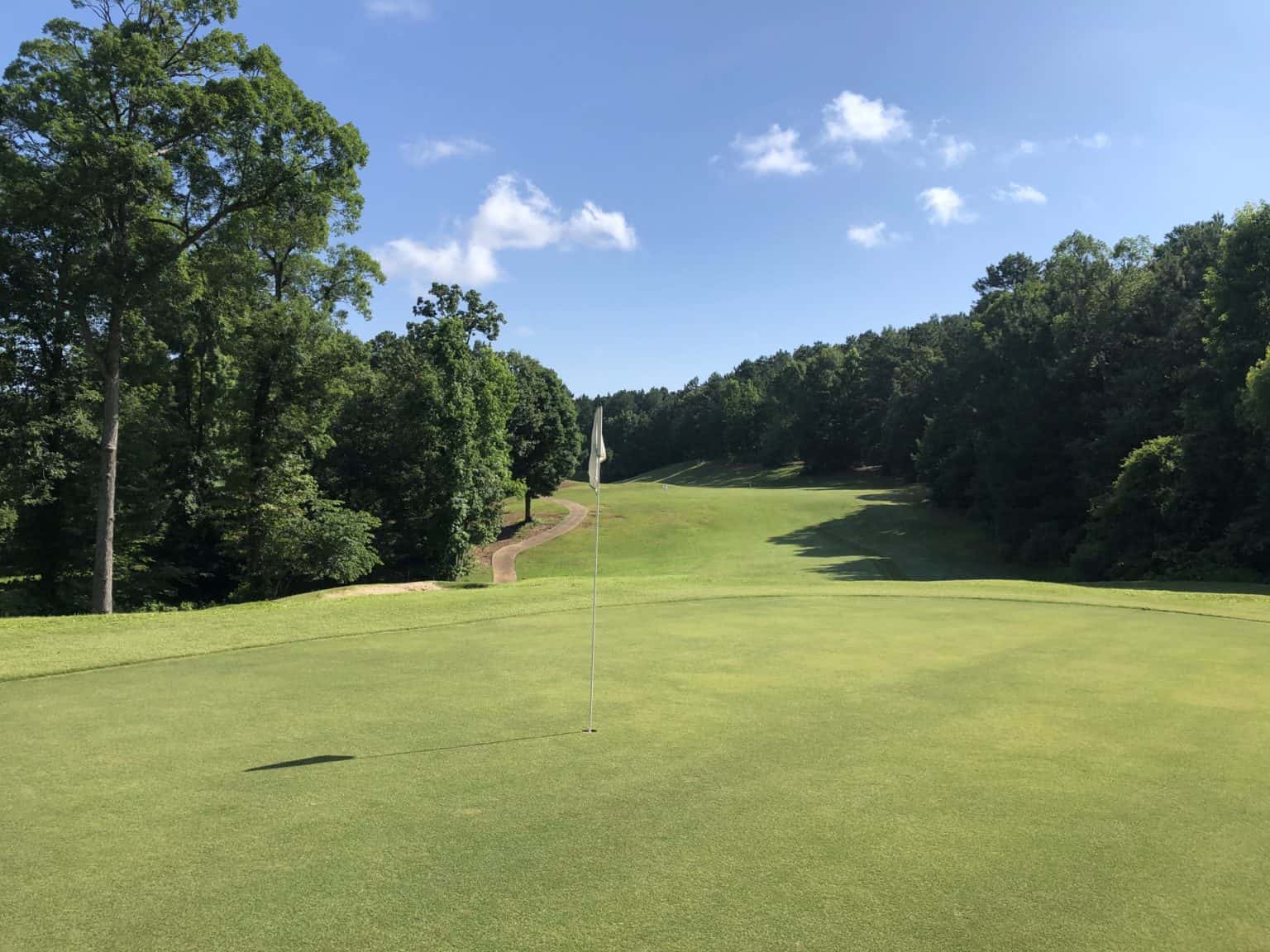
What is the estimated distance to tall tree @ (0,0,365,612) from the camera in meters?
19.3

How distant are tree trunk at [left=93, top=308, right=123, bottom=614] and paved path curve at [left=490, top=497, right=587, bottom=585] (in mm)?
17510

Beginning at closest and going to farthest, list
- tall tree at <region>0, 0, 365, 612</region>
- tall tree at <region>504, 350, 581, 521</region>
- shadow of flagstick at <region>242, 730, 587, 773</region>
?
1. shadow of flagstick at <region>242, 730, 587, 773</region>
2. tall tree at <region>0, 0, 365, 612</region>
3. tall tree at <region>504, 350, 581, 521</region>

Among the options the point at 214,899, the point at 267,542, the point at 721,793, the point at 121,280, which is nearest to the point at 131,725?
the point at 214,899

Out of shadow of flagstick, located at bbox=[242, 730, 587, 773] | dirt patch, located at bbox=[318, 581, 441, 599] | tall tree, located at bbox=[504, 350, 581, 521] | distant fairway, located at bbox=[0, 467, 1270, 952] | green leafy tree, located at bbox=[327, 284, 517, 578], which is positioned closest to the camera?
distant fairway, located at bbox=[0, 467, 1270, 952]

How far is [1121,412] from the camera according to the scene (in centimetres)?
3900

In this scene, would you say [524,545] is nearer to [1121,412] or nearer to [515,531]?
[515,531]

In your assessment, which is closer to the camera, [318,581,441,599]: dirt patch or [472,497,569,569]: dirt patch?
[318,581,441,599]: dirt patch

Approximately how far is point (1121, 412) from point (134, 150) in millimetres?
44050

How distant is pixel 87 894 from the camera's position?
4.12 m

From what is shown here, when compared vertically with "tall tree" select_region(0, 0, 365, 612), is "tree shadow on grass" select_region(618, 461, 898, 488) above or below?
below

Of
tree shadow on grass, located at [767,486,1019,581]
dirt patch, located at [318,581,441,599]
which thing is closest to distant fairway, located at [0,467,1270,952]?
dirt patch, located at [318,581,441,599]

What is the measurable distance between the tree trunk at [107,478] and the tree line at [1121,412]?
1425 inches

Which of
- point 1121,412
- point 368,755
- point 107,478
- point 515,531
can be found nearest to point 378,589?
point 107,478

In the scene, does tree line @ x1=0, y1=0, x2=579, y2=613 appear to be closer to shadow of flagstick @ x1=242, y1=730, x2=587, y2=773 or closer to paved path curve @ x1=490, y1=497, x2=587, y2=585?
paved path curve @ x1=490, y1=497, x2=587, y2=585
